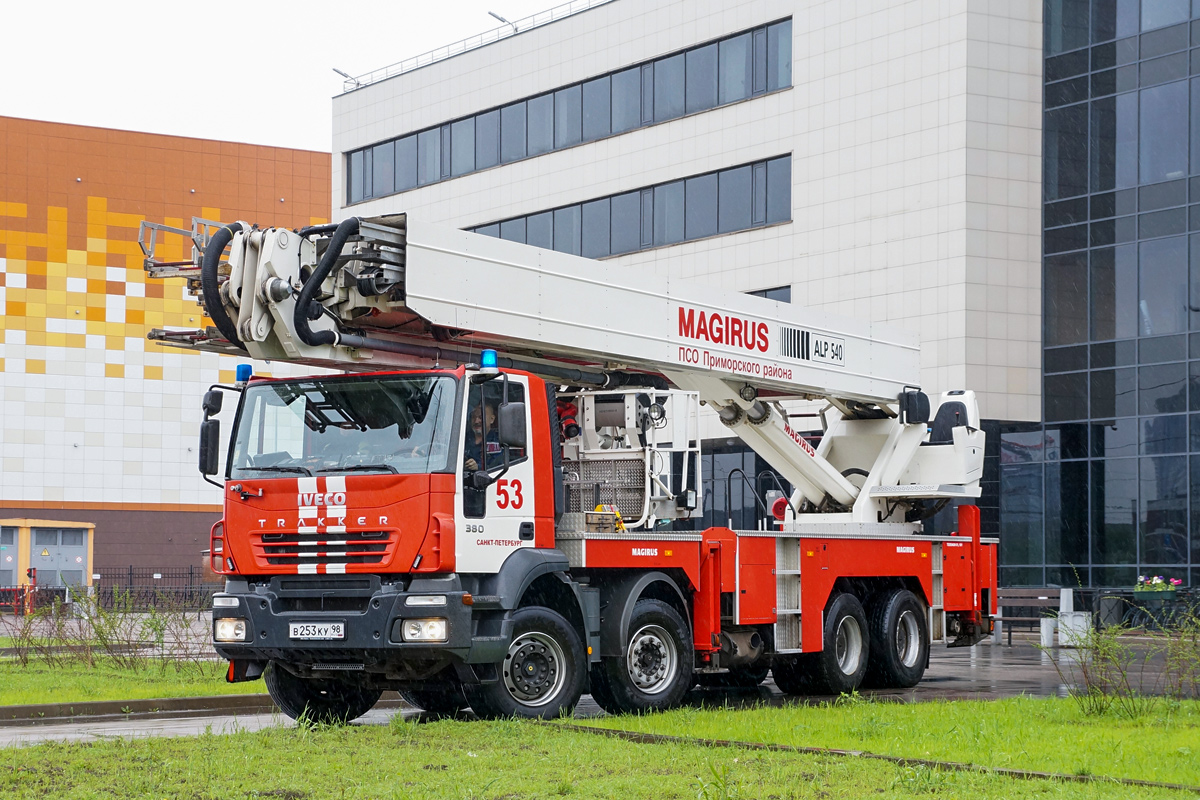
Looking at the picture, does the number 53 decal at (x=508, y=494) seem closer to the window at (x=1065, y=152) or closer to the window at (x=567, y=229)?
the window at (x=1065, y=152)

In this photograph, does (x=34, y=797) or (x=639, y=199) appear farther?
(x=639, y=199)

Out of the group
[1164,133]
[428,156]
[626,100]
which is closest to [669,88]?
[626,100]

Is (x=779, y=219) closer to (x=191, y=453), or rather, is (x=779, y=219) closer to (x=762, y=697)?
(x=762, y=697)

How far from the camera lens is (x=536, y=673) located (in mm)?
12445

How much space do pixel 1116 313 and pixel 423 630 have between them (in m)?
26.2

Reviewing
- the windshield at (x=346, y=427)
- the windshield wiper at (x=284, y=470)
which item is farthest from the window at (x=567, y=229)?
the windshield wiper at (x=284, y=470)

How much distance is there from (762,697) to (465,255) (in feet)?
20.4

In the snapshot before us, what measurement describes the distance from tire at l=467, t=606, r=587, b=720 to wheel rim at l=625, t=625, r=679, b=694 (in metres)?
0.71

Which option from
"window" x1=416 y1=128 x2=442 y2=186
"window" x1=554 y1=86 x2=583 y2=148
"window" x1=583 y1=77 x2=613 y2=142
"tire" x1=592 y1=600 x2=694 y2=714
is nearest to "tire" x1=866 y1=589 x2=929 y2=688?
"tire" x1=592 y1=600 x2=694 y2=714

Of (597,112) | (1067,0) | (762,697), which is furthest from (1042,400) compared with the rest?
(762,697)

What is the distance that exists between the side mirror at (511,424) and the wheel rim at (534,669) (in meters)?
1.66

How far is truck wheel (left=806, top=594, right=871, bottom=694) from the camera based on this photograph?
1572 centimetres

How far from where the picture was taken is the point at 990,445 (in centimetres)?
3572

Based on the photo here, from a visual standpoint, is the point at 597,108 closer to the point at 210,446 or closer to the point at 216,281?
the point at 210,446
